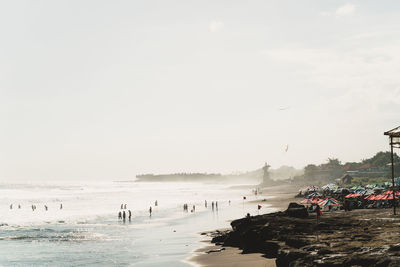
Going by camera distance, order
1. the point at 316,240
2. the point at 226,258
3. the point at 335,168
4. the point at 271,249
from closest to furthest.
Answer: the point at 316,240 < the point at 271,249 < the point at 226,258 < the point at 335,168

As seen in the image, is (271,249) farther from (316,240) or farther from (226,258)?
(316,240)

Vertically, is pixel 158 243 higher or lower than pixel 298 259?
lower

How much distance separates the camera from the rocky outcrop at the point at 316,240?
17016mm

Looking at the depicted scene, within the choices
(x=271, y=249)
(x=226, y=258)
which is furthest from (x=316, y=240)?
(x=226, y=258)

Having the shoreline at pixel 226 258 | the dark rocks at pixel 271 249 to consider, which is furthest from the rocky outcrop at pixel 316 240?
the shoreline at pixel 226 258

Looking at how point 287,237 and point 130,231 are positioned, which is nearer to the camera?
point 287,237

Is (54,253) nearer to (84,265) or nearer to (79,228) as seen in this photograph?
(84,265)

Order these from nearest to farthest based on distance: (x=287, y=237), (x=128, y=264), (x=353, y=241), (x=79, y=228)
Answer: (x=353, y=241), (x=287, y=237), (x=128, y=264), (x=79, y=228)

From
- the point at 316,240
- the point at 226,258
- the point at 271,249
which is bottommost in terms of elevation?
the point at 226,258

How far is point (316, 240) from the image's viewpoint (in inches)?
955

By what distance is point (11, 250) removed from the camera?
37.8 m

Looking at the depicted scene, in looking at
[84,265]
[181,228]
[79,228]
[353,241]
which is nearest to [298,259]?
[353,241]

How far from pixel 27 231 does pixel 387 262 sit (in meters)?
47.9

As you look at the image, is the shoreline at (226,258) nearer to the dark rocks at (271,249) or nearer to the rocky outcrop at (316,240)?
the dark rocks at (271,249)
